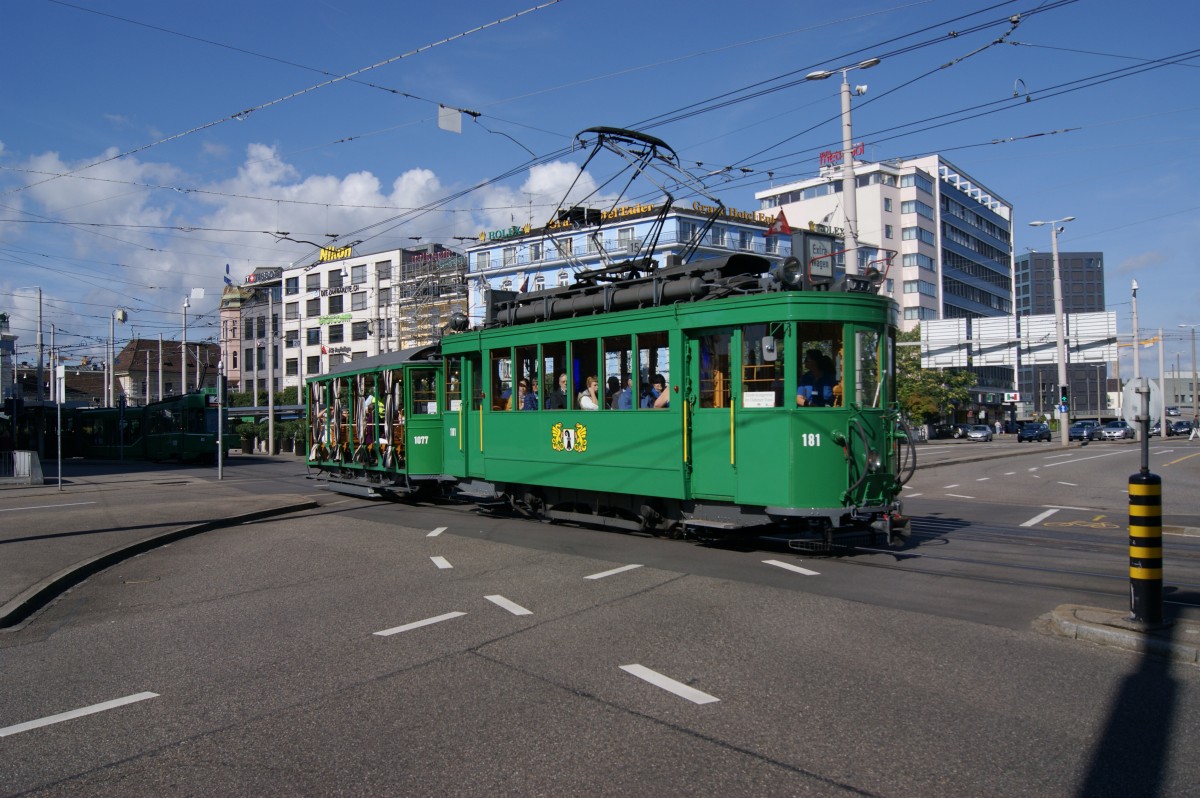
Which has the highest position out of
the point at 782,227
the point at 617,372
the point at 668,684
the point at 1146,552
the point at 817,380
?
the point at 782,227

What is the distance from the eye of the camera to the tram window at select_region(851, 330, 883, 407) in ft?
33.8

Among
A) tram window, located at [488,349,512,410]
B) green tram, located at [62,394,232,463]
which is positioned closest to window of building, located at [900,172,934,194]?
green tram, located at [62,394,232,463]

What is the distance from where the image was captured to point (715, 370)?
1090 cm

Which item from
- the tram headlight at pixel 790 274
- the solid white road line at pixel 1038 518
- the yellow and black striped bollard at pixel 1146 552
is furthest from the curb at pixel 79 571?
the solid white road line at pixel 1038 518

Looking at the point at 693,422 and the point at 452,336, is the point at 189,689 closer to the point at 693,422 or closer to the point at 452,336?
the point at 693,422

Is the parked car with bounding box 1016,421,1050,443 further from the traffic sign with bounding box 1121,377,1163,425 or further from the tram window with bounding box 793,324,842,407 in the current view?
the traffic sign with bounding box 1121,377,1163,425

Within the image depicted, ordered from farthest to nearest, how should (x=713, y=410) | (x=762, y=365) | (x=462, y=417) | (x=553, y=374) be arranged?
(x=462, y=417) → (x=553, y=374) → (x=713, y=410) → (x=762, y=365)

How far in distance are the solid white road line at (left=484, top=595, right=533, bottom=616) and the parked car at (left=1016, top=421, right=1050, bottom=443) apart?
5637cm

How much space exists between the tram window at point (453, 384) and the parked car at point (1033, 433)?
5097 centimetres

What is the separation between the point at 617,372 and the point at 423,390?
20.9ft

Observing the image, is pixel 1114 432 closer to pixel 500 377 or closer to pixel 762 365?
pixel 500 377

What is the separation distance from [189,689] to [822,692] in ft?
13.1

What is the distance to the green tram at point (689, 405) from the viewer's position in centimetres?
1012

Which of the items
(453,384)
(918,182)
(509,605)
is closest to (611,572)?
(509,605)
